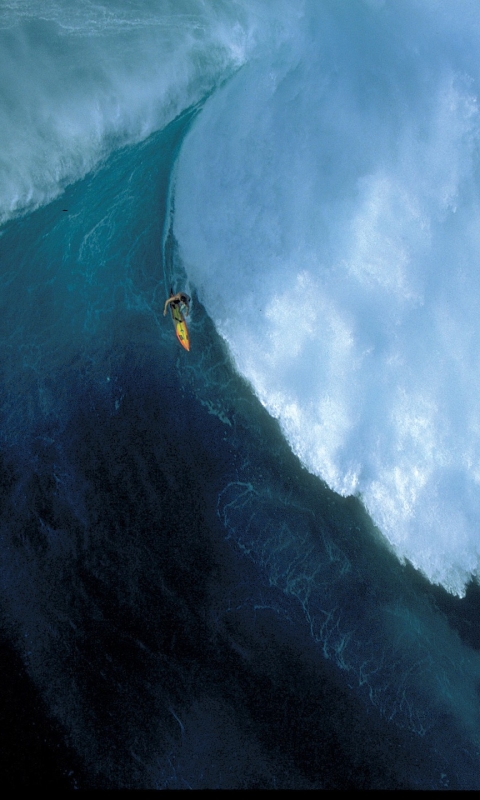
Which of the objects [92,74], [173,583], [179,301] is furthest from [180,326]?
[92,74]

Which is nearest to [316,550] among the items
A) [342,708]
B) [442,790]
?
Answer: [342,708]

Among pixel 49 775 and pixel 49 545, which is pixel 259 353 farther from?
pixel 49 775

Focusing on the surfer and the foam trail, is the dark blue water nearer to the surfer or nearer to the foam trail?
the surfer

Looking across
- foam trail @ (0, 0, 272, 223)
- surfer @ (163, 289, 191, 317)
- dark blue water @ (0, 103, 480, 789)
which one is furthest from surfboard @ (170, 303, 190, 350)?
foam trail @ (0, 0, 272, 223)

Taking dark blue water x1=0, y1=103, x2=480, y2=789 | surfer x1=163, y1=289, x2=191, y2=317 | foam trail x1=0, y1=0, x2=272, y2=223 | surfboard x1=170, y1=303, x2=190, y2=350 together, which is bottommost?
dark blue water x1=0, y1=103, x2=480, y2=789

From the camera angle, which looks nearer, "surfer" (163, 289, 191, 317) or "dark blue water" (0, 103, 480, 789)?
"dark blue water" (0, 103, 480, 789)

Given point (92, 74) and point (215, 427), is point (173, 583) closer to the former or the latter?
point (215, 427)

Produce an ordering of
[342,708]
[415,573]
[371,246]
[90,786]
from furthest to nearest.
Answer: [371,246], [415,573], [342,708], [90,786]
